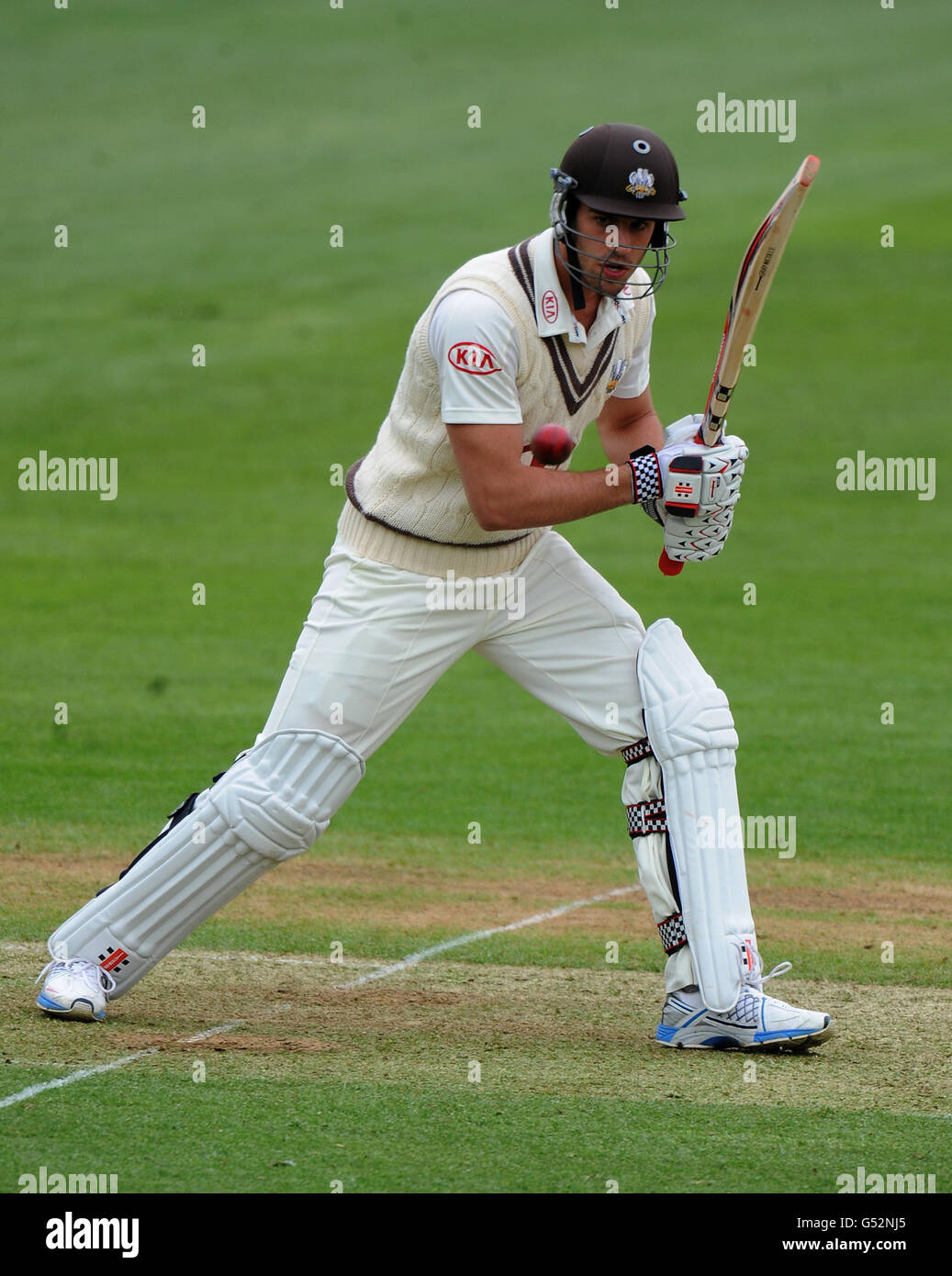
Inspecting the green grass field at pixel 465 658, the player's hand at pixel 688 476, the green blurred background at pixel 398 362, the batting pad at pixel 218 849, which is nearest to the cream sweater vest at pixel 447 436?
the player's hand at pixel 688 476

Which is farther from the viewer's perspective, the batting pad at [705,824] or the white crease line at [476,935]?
the white crease line at [476,935]

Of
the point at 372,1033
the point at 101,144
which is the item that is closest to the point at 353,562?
the point at 372,1033

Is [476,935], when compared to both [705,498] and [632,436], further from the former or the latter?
[705,498]

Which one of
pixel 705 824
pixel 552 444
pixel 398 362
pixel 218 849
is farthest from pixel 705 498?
pixel 398 362

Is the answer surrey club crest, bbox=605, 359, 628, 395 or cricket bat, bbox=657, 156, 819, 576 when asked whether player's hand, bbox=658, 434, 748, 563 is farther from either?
surrey club crest, bbox=605, 359, 628, 395

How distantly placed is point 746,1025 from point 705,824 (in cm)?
58

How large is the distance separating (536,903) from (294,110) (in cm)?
2769

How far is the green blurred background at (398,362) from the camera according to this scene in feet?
33.1

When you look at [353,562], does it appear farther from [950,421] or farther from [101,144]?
[101,144]

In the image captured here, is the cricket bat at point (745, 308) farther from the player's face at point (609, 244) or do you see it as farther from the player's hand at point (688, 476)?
the player's face at point (609, 244)

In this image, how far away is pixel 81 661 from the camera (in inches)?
485

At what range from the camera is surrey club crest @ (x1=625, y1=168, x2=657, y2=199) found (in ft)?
16.7

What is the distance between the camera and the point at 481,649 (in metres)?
5.68

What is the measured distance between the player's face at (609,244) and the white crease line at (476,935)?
240 cm
